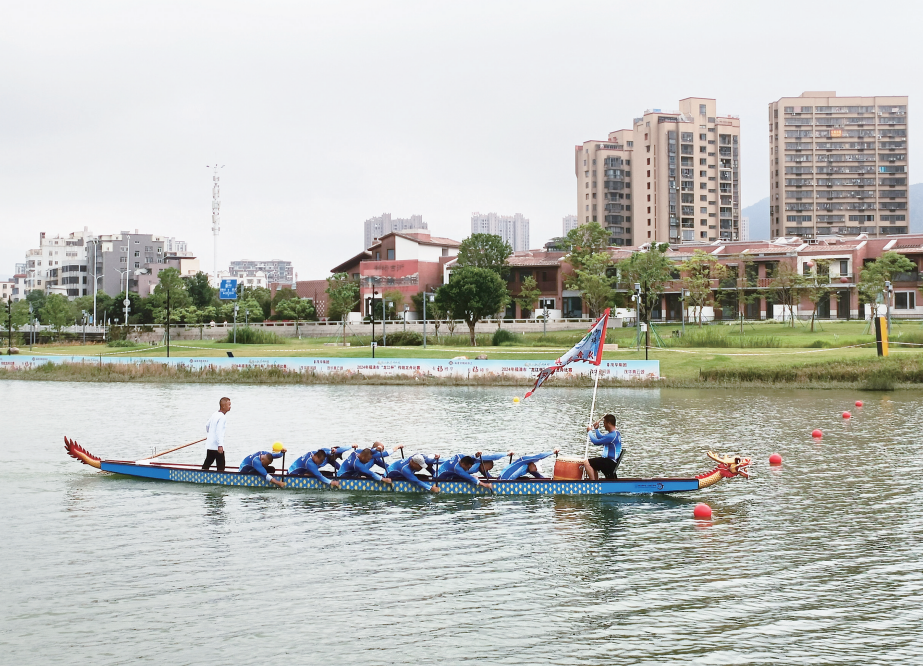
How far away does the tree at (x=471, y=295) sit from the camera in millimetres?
92625

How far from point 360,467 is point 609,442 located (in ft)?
23.0

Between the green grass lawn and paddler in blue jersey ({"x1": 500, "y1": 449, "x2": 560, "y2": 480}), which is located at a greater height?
the green grass lawn

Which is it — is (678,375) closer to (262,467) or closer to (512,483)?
(512,483)

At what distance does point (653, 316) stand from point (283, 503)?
93582 mm

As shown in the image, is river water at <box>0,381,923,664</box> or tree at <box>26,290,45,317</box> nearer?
river water at <box>0,381,923,664</box>

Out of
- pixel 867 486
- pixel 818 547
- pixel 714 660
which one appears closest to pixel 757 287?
pixel 867 486

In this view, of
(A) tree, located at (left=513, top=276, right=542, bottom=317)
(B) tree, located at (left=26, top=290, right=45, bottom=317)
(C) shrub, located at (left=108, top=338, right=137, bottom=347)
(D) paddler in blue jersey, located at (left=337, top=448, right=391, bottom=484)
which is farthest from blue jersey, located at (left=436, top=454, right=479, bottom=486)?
(B) tree, located at (left=26, top=290, right=45, bottom=317)

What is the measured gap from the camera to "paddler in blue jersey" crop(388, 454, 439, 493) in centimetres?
2433

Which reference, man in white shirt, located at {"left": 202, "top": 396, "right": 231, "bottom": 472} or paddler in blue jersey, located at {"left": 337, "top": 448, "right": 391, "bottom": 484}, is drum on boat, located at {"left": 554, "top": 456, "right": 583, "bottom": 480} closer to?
paddler in blue jersey, located at {"left": 337, "top": 448, "right": 391, "bottom": 484}

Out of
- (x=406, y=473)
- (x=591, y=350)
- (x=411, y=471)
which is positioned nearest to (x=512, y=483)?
(x=411, y=471)

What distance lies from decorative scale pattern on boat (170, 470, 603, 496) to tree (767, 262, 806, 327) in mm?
74410

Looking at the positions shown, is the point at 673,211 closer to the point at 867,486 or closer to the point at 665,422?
the point at 665,422

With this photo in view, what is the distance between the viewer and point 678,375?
60.1 meters

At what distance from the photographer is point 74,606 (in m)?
15.5
